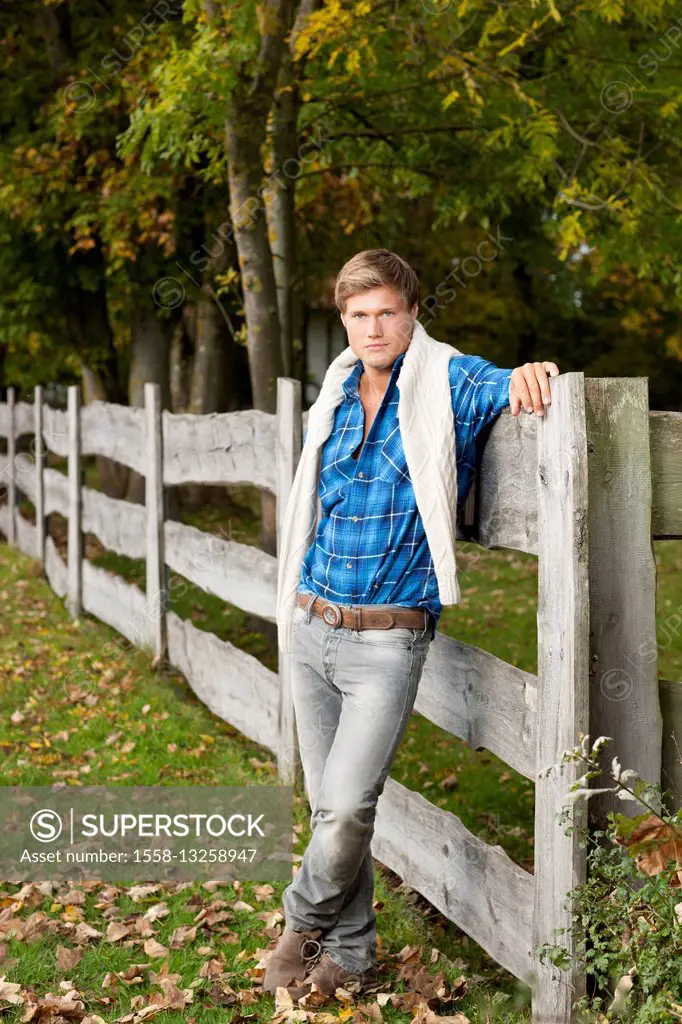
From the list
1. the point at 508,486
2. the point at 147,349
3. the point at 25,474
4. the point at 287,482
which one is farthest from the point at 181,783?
the point at 147,349

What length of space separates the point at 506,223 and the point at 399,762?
1171cm

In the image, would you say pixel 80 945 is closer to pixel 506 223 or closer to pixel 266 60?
pixel 266 60

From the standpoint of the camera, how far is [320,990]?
3840 mm

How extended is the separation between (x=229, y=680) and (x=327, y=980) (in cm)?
310

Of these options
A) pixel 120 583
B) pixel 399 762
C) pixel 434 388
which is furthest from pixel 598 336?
pixel 434 388

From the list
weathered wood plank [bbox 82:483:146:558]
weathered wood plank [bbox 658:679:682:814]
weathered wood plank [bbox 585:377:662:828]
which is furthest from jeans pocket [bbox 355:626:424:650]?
weathered wood plank [bbox 82:483:146:558]

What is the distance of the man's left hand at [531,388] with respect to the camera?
3336mm

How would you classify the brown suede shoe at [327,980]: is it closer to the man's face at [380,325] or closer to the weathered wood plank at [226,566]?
the man's face at [380,325]

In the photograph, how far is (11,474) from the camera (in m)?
14.6

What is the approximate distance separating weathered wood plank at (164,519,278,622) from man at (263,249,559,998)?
7.48 ft

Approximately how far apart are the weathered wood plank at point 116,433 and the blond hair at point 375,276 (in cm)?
491

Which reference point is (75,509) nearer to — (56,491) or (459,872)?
(56,491)

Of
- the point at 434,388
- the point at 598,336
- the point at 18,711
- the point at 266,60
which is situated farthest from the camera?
the point at 598,336

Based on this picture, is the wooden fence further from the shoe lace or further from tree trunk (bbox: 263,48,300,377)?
tree trunk (bbox: 263,48,300,377)
